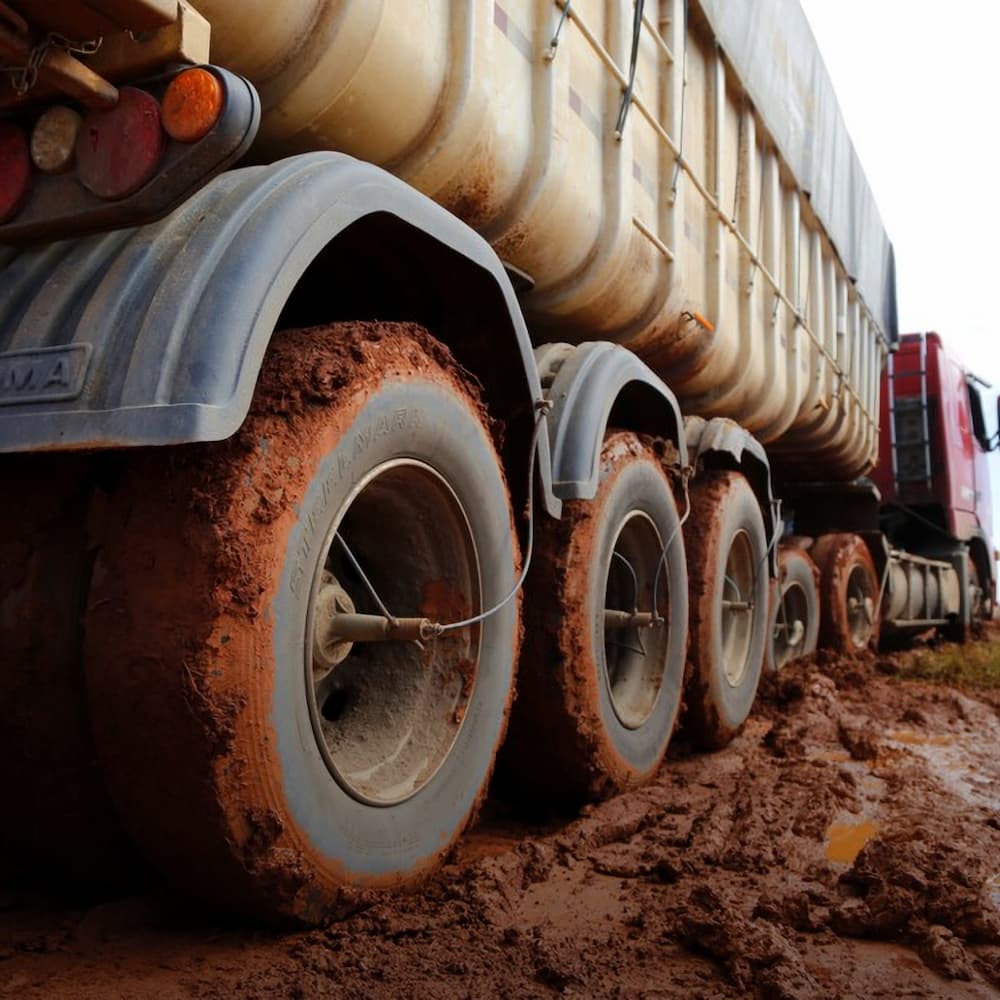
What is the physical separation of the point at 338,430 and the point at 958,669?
6292 millimetres

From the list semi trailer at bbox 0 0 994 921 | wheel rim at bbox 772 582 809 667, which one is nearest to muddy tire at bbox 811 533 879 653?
wheel rim at bbox 772 582 809 667

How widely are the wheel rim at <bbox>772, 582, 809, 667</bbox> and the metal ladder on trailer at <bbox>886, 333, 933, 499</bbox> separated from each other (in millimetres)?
3324

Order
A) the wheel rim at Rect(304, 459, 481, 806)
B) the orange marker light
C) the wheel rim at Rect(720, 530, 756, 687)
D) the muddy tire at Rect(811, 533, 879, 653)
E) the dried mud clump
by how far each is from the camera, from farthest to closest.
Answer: the muddy tire at Rect(811, 533, 879, 653), the wheel rim at Rect(720, 530, 756, 687), the wheel rim at Rect(304, 459, 481, 806), the dried mud clump, the orange marker light

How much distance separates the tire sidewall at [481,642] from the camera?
1.62 m

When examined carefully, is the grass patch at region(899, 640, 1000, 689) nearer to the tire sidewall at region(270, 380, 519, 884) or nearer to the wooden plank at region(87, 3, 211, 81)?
the tire sidewall at region(270, 380, 519, 884)

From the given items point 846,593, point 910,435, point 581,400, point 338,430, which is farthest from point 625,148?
point 910,435

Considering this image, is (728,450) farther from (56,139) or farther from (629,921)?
(56,139)

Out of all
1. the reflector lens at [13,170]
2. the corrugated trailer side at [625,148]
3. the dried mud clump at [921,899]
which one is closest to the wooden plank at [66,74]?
the reflector lens at [13,170]

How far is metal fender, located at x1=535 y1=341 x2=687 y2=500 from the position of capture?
2697mm

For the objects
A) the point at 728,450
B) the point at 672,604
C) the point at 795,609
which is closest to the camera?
the point at 672,604

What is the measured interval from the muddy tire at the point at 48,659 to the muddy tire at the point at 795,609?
4621 mm

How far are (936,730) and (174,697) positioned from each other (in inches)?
163

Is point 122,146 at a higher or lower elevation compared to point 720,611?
higher

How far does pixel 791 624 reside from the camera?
611 cm
